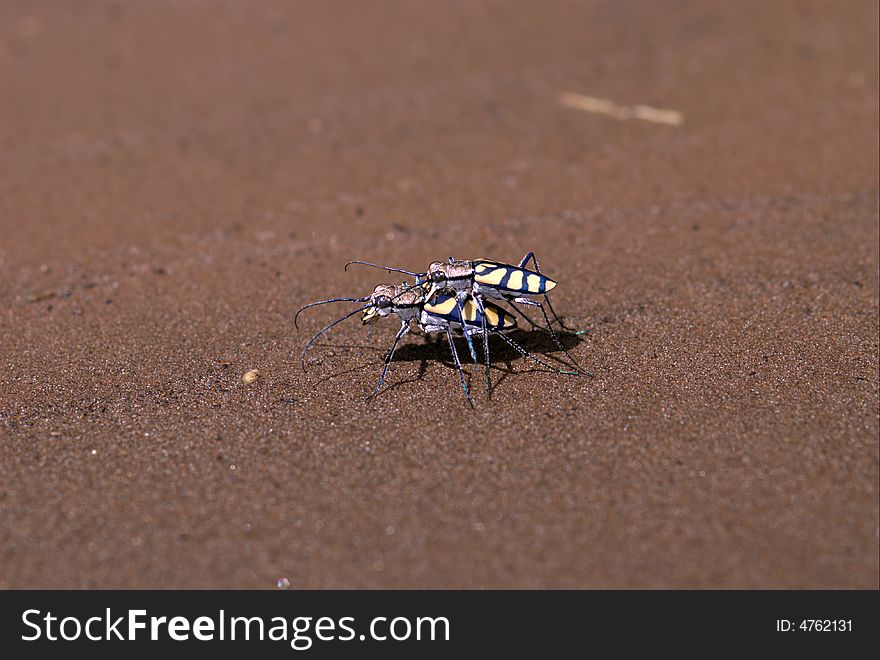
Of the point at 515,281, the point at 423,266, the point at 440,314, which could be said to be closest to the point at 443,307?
the point at 440,314

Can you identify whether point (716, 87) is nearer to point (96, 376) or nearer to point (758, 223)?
point (758, 223)

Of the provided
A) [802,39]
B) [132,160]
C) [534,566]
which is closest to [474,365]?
[534,566]

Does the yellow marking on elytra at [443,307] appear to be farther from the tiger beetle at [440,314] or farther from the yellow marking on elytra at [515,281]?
the yellow marking on elytra at [515,281]

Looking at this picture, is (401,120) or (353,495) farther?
(401,120)

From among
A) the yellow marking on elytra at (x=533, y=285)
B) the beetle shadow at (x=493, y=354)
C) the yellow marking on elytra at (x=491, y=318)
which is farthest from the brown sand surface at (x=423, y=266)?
the yellow marking on elytra at (x=533, y=285)

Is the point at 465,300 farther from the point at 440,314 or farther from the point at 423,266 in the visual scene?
the point at 423,266

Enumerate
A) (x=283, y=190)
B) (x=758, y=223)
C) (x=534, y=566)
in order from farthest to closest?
1. (x=283, y=190)
2. (x=758, y=223)
3. (x=534, y=566)

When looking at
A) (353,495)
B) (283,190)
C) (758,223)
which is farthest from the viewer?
(283,190)
